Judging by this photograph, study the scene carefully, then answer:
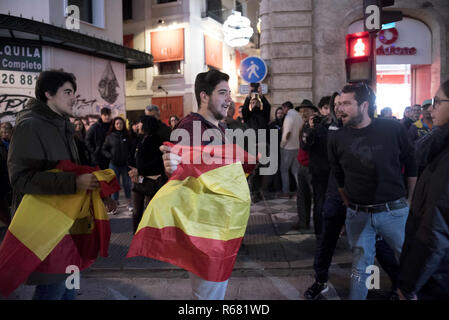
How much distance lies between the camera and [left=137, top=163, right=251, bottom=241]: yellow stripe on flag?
232cm

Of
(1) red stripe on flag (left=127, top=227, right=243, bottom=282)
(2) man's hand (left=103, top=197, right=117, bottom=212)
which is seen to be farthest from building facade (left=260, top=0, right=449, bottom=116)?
(1) red stripe on flag (left=127, top=227, right=243, bottom=282)

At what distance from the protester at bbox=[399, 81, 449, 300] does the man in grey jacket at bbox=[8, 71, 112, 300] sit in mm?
1984

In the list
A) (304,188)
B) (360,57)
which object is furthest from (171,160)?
(360,57)

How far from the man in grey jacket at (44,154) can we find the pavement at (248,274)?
1623 mm

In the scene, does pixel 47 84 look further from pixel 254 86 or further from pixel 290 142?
pixel 254 86

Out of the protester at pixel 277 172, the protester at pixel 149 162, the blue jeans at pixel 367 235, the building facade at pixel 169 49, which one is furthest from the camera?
the building facade at pixel 169 49

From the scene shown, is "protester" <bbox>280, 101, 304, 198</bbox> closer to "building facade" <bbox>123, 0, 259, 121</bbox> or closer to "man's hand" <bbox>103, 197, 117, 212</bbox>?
"man's hand" <bbox>103, 197, 117, 212</bbox>

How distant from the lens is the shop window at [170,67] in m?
22.6

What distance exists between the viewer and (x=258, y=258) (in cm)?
505

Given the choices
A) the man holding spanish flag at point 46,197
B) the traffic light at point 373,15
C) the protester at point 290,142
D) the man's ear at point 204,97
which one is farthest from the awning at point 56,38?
the man's ear at point 204,97

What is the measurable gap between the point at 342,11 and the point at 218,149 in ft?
32.3

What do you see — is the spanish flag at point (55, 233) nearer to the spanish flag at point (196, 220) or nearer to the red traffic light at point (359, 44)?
the spanish flag at point (196, 220)
